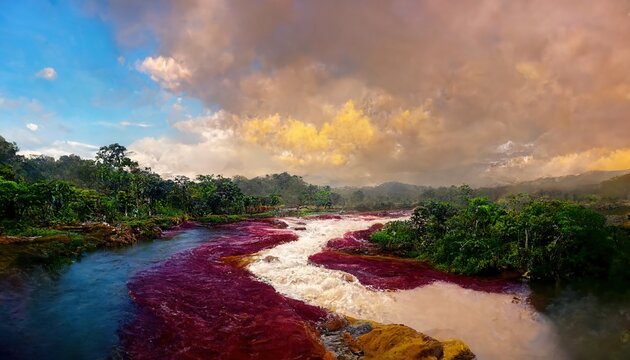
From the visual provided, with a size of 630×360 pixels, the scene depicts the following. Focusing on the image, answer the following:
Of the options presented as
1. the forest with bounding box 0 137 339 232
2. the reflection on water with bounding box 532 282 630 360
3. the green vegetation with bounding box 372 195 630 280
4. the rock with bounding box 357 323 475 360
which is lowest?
the reflection on water with bounding box 532 282 630 360

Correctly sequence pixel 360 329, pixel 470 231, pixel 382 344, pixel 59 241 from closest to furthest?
1. pixel 382 344
2. pixel 360 329
3. pixel 470 231
4. pixel 59 241

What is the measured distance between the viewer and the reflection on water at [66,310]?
1689cm

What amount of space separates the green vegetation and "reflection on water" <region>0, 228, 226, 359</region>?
27.9m

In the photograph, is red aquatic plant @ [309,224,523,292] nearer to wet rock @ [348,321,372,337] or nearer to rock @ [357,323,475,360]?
wet rock @ [348,321,372,337]

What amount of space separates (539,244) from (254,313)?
26.7 m

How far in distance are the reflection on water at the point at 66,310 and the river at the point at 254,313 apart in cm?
5

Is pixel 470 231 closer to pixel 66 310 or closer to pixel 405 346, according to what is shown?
pixel 405 346

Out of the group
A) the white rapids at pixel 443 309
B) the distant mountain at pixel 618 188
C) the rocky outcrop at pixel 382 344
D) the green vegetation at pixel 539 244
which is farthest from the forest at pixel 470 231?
the distant mountain at pixel 618 188

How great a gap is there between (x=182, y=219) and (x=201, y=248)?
139 feet

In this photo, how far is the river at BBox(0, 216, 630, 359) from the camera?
18.0 m

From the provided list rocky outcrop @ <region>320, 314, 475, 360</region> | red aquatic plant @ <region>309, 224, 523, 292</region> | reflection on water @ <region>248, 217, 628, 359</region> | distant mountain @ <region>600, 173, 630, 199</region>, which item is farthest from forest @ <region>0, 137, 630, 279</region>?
distant mountain @ <region>600, 173, 630, 199</region>

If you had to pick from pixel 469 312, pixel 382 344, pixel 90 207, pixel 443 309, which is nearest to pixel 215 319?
pixel 382 344

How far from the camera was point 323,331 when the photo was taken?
1969cm

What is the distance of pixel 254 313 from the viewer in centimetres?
2198
